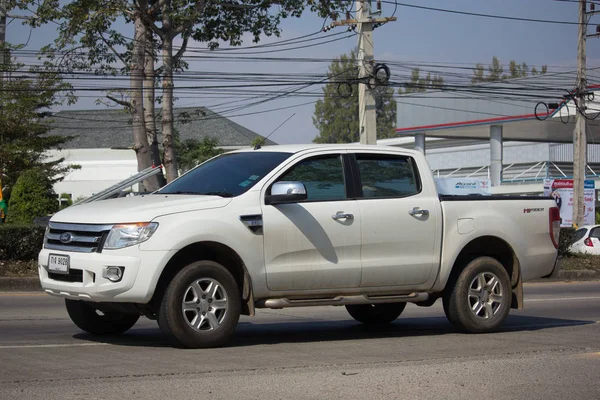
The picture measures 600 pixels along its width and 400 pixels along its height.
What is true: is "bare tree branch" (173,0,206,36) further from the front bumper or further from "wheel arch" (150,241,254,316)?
the front bumper

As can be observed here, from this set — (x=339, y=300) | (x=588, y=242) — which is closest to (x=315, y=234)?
(x=339, y=300)

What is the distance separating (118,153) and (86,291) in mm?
59888

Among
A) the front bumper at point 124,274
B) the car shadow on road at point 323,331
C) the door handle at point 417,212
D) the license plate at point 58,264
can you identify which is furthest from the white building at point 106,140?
the front bumper at point 124,274

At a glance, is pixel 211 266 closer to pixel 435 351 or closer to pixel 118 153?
pixel 435 351

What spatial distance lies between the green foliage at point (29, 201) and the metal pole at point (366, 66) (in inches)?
347

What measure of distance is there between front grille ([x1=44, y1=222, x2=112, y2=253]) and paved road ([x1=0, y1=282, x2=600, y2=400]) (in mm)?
905

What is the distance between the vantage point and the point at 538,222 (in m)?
10.2

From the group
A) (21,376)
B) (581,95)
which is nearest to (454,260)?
(21,376)

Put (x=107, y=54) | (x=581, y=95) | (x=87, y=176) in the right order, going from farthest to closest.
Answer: (x=87, y=176) < (x=581, y=95) < (x=107, y=54)

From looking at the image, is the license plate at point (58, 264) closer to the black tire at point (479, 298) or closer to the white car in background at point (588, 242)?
the black tire at point (479, 298)

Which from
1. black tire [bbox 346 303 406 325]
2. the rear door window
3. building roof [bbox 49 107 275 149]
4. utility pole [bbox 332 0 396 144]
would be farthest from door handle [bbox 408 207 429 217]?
building roof [bbox 49 107 275 149]

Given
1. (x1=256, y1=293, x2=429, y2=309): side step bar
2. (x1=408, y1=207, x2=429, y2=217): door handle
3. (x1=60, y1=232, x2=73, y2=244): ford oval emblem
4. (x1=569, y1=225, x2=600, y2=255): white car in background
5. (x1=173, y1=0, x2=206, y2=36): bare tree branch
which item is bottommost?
(x1=569, y1=225, x2=600, y2=255): white car in background

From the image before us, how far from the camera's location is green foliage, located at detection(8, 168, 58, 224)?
23.4 metres

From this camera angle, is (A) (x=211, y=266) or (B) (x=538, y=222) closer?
(A) (x=211, y=266)
